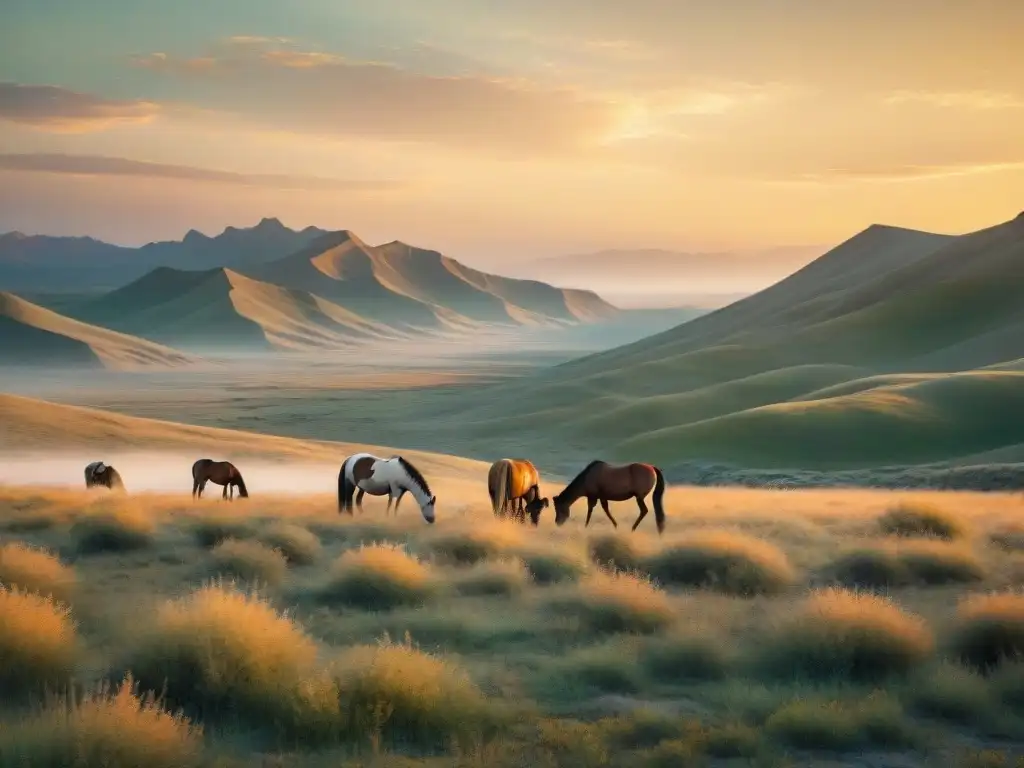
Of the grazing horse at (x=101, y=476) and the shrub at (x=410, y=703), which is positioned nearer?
the shrub at (x=410, y=703)

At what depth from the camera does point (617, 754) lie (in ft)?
26.6

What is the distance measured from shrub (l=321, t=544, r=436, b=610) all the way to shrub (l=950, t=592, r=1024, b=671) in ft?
22.3

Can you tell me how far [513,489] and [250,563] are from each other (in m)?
7.98

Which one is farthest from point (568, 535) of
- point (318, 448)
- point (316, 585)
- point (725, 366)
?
point (725, 366)

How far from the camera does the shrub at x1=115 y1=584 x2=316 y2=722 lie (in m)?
8.73

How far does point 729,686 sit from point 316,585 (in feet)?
21.7

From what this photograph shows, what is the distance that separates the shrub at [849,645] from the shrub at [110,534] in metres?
11.3

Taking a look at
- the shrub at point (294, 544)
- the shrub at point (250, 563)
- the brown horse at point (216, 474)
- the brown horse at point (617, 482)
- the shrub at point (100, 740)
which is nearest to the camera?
the shrub at point (100, 740)

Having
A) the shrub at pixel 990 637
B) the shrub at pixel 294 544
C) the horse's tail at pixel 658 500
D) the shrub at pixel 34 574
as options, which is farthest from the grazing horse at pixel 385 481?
the shrub at pixel 990 637

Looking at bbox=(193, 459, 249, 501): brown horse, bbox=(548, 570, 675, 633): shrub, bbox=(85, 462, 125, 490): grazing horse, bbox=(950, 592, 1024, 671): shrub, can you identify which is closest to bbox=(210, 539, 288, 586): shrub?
bbox=(548, 570, 675, 633): shrub

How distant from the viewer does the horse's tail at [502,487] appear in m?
21.5

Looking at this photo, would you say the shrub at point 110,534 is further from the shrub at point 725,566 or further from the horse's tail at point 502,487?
the shrub at point 725,566

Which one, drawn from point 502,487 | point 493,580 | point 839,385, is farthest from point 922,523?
point 839,385

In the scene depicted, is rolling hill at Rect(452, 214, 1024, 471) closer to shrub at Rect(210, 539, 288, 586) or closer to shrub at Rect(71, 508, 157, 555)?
shrub at Rect(210, 539, 288, 586)
